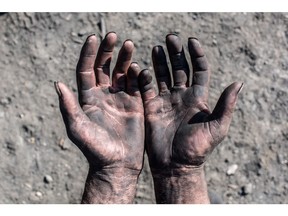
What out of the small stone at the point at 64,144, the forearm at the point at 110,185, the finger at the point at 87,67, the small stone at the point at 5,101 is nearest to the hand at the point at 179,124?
the forearm at the point at 110,185

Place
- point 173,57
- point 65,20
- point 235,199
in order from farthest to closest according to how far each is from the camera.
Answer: point 65,20
point 235,199
point 173,57

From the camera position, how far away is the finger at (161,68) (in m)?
2.53

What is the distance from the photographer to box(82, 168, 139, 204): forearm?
2510 millimetres

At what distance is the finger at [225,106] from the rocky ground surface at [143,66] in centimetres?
Answer: 109

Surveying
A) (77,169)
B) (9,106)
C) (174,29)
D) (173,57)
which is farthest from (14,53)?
(173,57)

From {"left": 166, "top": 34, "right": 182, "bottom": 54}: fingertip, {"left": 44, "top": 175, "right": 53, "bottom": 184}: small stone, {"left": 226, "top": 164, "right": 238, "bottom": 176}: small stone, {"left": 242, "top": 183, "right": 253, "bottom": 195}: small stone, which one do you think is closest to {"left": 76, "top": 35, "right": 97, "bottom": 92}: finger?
{"left": 166, "top": 34, "right": 182, "bottom": 54}: fingertip

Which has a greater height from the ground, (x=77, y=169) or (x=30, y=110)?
(x=30, y=110)

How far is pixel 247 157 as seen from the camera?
11.2 feet

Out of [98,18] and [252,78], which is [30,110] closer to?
[98,18]

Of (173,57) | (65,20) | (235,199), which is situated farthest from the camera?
(65,20)

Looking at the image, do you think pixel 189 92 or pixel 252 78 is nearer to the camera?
pixel 189 92

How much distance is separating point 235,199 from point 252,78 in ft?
A: 3.00

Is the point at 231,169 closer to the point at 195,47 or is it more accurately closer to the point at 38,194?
the point at 195,47

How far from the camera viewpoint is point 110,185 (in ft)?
8.28
